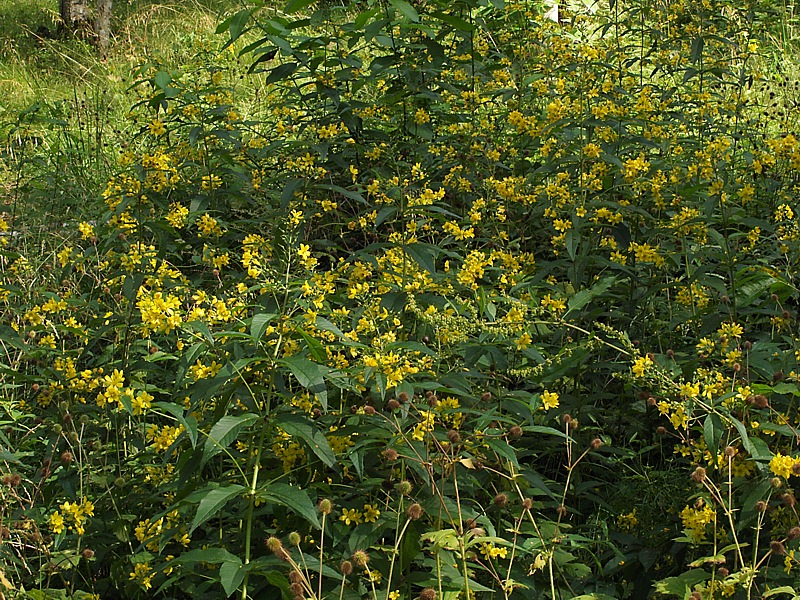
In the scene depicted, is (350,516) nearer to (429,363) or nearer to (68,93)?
(429,363)

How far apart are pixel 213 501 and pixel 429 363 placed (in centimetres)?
65

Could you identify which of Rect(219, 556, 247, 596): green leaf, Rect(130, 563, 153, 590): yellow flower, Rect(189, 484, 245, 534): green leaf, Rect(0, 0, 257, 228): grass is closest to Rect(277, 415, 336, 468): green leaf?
Rect(189, 484, 245, 534): green leaf

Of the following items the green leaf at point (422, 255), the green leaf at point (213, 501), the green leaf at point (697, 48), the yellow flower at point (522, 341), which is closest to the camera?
the green leaf at point (213, 501)

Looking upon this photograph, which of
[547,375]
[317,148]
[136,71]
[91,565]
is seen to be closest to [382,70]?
[317,148]

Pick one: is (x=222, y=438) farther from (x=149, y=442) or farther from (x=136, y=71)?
(x=136, y=71)

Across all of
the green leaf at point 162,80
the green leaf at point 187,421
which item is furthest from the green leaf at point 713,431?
the green leaf at point 162,80

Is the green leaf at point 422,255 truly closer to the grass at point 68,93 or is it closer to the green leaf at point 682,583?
the green leaf at point 682,583

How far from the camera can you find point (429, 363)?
2.33 meters

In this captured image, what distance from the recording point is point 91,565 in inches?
96.0

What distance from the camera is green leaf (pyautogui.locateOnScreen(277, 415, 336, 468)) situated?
2.02m

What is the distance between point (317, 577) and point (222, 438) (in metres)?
0.40

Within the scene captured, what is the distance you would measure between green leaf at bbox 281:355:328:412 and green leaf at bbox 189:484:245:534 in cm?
26

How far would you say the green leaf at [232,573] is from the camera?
190 centimetres

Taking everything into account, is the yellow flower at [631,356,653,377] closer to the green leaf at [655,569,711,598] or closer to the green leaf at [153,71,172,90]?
the green leaf at [655,569,711,598]
